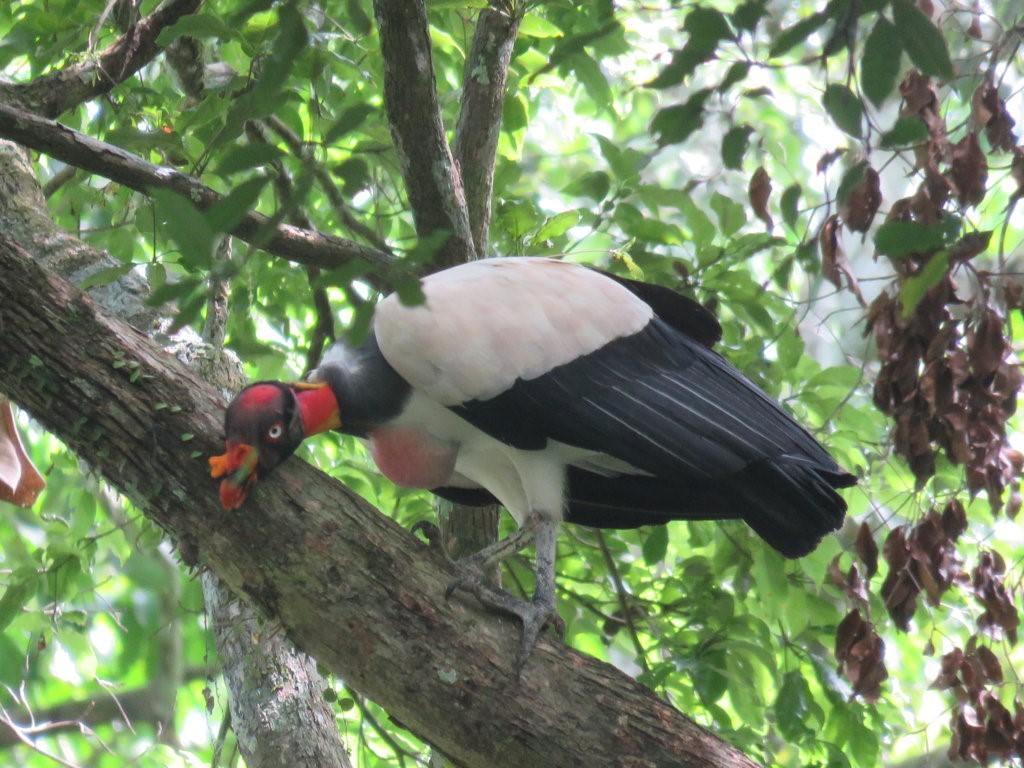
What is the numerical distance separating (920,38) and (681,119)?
453mm

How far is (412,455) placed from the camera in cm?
365

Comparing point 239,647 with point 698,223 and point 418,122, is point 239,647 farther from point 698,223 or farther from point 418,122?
point 698,223

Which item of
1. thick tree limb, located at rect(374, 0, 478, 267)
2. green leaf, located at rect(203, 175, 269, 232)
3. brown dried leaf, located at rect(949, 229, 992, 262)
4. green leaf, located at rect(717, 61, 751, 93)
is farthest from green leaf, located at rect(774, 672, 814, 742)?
green leaf, located at rect(203, 175, 269, 232)

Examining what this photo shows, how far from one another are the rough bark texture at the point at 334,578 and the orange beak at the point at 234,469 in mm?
54

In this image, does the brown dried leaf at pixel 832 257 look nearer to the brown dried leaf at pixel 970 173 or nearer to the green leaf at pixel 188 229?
the brown dried leaf at pixel 970 173

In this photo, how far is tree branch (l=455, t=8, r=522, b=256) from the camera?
14.1 ft

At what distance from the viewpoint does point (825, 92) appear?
1966 mm

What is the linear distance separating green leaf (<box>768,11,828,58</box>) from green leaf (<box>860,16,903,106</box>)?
0.09 metres

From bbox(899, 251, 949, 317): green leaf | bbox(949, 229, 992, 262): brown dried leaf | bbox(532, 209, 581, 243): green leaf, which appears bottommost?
bbox(532, 209, 581, 243): green leaf

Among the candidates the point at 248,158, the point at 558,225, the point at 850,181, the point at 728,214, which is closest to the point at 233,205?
the point at 248,158

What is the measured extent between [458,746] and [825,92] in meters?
1.90

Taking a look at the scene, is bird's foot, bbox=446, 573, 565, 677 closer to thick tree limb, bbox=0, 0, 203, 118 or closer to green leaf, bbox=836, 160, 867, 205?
green leaf, bbox=836, 160, 867, 205

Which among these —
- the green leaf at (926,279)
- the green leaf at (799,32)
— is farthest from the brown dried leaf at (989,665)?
the green leaf at (799,32)

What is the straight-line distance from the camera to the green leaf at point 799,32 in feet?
5.98
